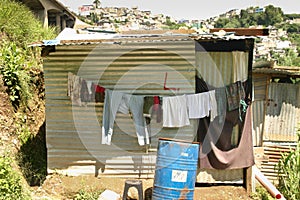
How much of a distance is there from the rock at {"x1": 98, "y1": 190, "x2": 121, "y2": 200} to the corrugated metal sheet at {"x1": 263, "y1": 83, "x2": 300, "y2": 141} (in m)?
5.10

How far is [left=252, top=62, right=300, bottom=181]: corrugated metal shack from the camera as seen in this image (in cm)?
1006

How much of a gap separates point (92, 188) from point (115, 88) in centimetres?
200

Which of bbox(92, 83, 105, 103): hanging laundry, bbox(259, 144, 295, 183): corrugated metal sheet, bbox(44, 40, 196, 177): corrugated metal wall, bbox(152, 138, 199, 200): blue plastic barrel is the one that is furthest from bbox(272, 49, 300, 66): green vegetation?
bbox(152, 138, 199, 200): blue plastic barrel

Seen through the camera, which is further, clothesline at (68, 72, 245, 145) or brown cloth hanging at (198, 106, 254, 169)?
brown cloth hanging at (198, 106, 254, 169)

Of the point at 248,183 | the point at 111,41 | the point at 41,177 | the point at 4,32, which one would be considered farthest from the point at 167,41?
the point at 4,32

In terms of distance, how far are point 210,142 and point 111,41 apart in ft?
9.14

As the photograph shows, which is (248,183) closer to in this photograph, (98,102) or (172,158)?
(172,158)

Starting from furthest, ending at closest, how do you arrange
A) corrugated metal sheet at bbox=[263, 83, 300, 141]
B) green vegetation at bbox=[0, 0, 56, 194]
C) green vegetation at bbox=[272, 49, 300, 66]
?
green vegetation at bbox=[272, 49, 300, 66] < corrugated metal sheet at bbox=[263, 83, 300, 141] < green vegetation at bbox=[0, 0, 56, 194]

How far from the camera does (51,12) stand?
2275 cm

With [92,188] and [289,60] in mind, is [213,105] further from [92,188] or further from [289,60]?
[289,60]

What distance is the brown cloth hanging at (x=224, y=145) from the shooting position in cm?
746

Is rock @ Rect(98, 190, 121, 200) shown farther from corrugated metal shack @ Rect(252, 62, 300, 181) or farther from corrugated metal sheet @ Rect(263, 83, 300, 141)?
corrugated metal sheet @ Rect(263, 83, 300, 141)

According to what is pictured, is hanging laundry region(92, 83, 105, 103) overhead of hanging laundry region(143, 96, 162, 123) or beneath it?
overhead

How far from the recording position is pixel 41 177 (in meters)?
7.96
